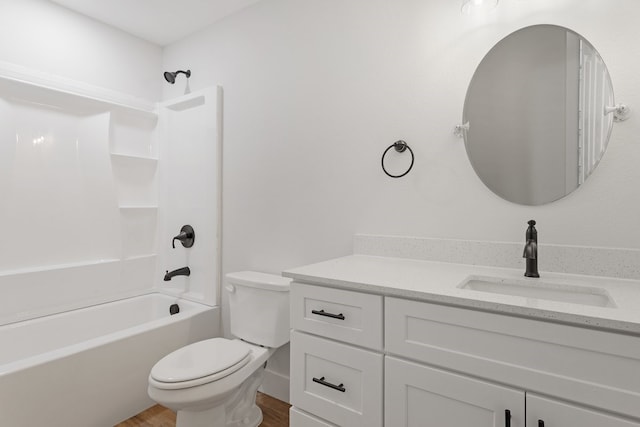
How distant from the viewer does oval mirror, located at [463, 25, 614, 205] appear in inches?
50.2

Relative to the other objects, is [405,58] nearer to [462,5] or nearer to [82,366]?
[462,5]

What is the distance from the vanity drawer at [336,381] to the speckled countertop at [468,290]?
232mm

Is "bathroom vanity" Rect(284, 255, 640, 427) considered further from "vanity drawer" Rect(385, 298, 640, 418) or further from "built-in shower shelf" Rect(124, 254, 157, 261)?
"built-in shower shelf" Rect(124, 254, 157, 261)

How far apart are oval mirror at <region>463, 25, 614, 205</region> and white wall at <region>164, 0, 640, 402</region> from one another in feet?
0.14

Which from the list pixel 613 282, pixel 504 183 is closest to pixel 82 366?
pixel 504 183

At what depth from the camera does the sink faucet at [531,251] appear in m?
1.24

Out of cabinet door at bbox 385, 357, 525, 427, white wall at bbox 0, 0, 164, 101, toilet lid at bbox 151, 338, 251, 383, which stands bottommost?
toilet lid at bbox 151, 338, 251, 383

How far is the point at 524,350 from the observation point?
2.92ft

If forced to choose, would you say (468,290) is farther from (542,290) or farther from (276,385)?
(276,385)

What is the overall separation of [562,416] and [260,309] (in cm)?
139

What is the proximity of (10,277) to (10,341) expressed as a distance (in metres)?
0.37

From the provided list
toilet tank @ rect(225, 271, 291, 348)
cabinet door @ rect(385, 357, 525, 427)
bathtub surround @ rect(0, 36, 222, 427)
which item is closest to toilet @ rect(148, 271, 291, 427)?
toilet tank @ rect(225, 271, 291, 348)

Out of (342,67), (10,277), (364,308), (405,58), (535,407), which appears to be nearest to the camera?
(535,407)

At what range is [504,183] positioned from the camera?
56.4 inches
